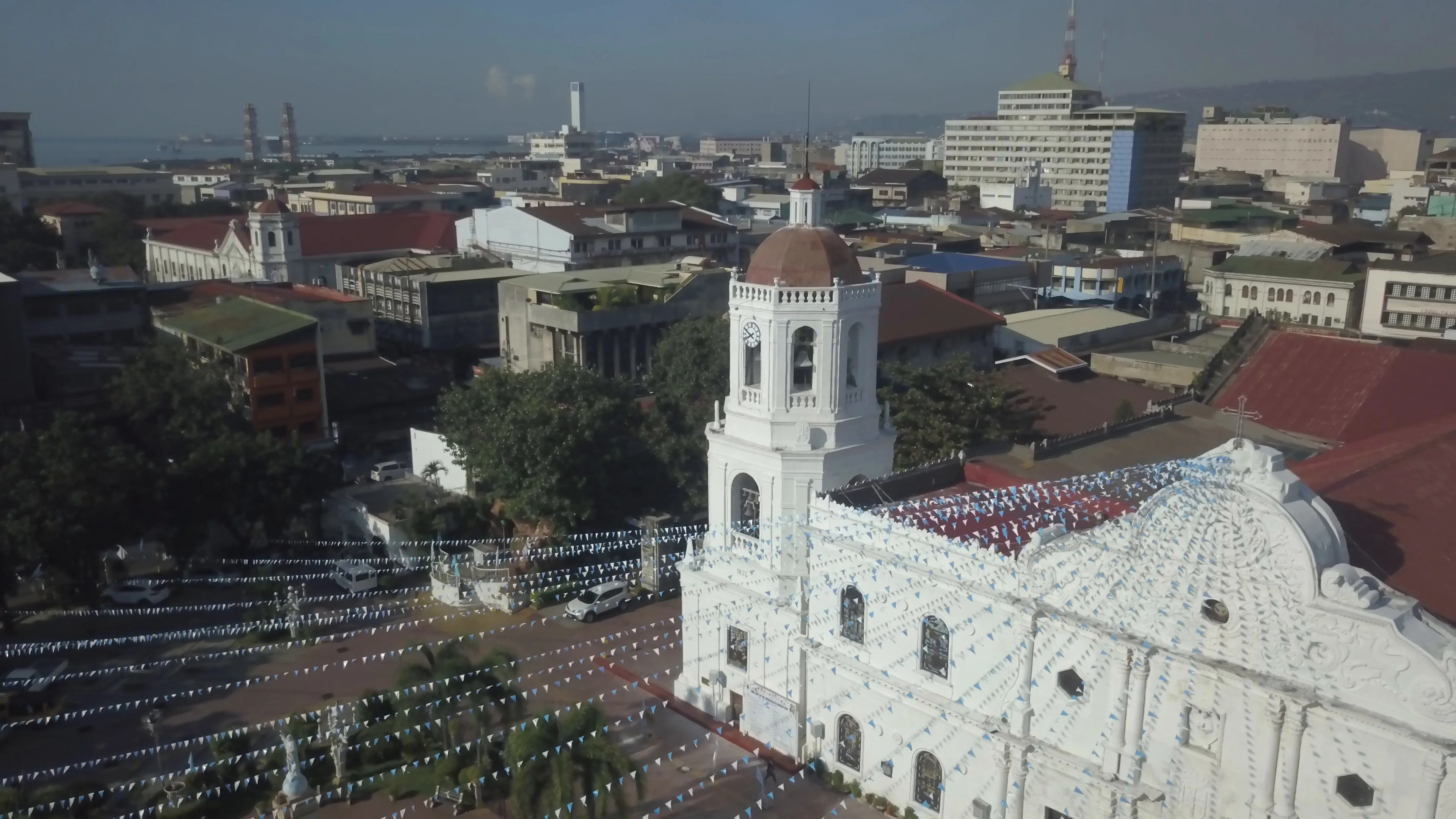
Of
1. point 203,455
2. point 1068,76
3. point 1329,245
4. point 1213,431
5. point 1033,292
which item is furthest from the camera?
point 1068,76

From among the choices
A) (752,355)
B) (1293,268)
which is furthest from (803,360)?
(1293,268)

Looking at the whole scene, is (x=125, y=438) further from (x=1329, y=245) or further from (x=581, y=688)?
(x=1329, y=245)

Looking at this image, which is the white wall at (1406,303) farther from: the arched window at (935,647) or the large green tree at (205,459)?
the large green tree at (205,459)

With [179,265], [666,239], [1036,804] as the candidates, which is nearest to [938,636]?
[1036,804]

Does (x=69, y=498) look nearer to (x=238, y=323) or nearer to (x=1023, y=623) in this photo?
(x=238, y=323)

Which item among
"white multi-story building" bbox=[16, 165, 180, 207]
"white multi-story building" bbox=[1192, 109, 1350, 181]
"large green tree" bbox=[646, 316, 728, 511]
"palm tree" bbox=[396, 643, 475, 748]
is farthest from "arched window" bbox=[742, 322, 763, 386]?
"white multi-story building" bbox=[1192, 109, 1350, 181]

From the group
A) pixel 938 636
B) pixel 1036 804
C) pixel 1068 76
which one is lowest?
pixel 1036 804

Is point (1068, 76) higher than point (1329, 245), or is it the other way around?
point (1068, 76)

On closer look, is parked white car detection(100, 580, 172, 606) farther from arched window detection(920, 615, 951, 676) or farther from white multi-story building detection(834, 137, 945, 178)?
white multi-story building detection(834, 137, 945, 178)
